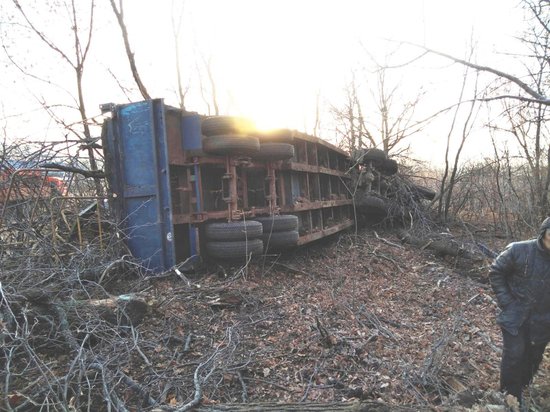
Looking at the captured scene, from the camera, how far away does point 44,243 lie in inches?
170

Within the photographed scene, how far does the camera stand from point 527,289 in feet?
10.8

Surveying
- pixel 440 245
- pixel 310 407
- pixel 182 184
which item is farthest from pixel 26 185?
pixel 440 245

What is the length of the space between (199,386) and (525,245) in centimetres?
285

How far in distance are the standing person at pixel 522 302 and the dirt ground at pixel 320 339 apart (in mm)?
280

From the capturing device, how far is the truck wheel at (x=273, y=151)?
19.1 feet

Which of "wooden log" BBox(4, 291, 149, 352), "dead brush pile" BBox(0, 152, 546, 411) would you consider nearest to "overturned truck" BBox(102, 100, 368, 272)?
"dead brush pile" BBox(0, 152, 546, 411)

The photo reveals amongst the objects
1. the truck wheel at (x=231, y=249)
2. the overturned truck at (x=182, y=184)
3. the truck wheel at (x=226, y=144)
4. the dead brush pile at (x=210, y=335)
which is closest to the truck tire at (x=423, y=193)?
the dead brush pile at (x=210, y=335)

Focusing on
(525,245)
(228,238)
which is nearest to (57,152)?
(228,238)

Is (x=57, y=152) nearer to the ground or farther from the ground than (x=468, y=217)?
farther from the ground

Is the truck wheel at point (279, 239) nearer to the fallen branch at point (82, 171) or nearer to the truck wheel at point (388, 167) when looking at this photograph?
the fallen branch at point (82, 171)

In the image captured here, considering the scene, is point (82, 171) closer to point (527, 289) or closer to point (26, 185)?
point (26, 185)

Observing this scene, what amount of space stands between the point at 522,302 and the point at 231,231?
3174mm

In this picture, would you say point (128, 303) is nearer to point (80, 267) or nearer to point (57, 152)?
point (80, 267)

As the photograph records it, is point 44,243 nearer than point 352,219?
Yes
